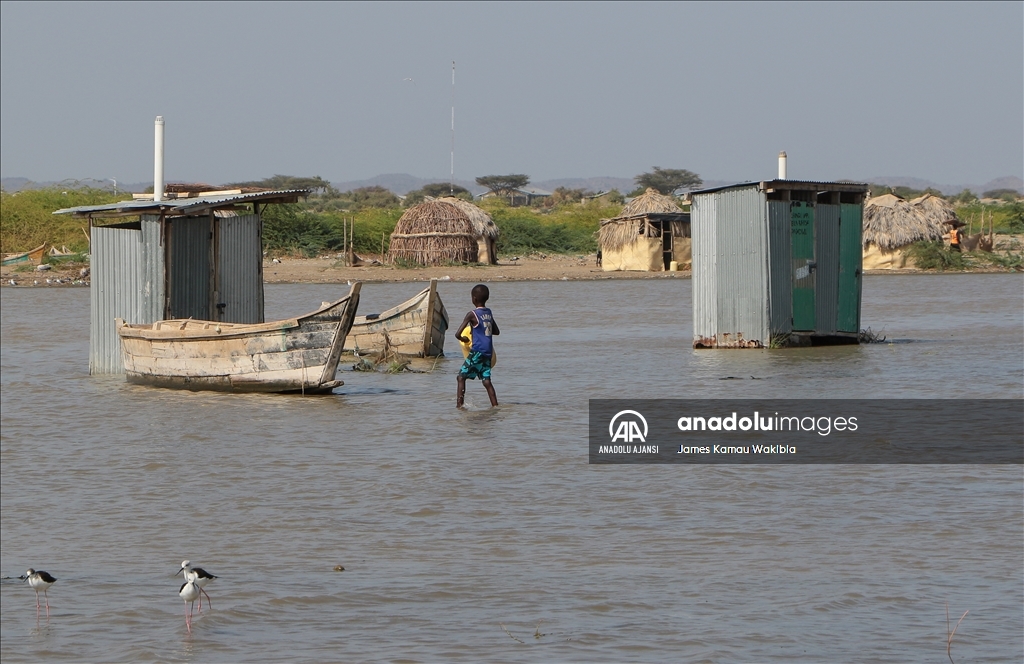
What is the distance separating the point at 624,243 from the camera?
43.4m

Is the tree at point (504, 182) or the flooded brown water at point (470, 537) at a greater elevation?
the tree at point (504, 182)

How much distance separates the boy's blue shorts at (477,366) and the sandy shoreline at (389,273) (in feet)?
82.5

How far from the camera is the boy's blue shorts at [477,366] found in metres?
13.5

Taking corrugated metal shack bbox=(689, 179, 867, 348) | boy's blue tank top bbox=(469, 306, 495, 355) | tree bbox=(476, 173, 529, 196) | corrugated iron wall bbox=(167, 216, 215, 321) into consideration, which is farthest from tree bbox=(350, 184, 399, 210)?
boy's blue tank top bbox=(469, 306, 495, 355)

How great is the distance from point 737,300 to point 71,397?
30.7 feet

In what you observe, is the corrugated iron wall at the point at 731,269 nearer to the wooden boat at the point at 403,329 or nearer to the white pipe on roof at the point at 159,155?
the wooden boat at the point at 403,329

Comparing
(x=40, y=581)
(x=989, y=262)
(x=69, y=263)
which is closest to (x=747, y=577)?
(x=40, y=581)

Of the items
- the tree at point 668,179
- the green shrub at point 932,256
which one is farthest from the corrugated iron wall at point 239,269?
the tree at point 668,179

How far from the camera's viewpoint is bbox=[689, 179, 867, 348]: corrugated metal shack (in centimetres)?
1873

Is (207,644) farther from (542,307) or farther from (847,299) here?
(542,307)

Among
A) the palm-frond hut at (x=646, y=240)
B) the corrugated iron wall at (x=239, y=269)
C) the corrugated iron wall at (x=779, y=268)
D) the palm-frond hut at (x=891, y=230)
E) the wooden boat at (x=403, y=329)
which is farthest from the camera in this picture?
the palm-frond hut at (x=891, y=230)

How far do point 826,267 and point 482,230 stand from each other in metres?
26.0

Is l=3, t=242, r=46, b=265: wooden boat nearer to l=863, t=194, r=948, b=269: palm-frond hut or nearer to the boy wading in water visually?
l=863, t=194, r=948, b=269: palm-frond hut

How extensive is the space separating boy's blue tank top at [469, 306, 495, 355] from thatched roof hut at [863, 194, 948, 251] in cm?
3206
